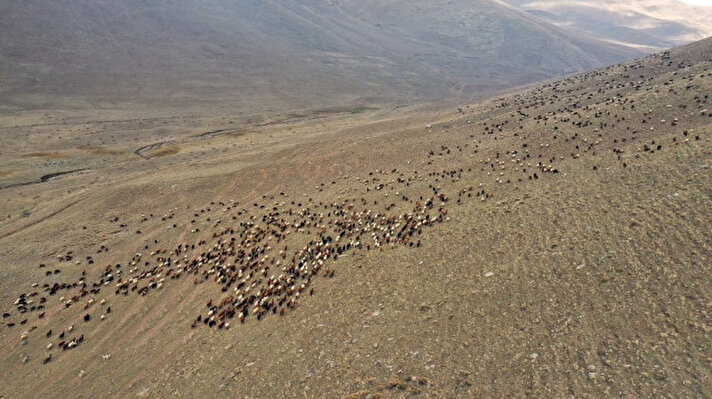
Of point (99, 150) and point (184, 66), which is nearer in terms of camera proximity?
point (99, 150)

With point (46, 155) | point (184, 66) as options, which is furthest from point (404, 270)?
point (184, 66)

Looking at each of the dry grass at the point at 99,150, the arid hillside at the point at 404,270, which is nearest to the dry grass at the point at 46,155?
the dry grass at the point at 99,150

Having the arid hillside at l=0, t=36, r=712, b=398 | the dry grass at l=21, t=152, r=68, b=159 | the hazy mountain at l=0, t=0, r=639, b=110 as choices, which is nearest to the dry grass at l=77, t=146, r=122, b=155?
the dry grass at l=21, t=152, r=68, b=159

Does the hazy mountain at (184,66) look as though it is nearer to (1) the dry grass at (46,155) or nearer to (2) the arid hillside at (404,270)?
(1) the dry grass at (46,155)

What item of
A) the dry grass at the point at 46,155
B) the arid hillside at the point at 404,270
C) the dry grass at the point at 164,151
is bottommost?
the dry grass at the point at 46,155

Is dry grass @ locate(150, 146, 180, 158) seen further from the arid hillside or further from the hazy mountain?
the hazy mountain

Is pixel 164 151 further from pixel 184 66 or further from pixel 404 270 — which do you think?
pixel 184 66

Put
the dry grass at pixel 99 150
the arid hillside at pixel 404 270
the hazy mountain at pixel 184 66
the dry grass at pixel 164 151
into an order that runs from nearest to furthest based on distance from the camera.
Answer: the arid hillside at pixel 404 270, the dry grass at pixel 164 151, the dry grass at pixel 99 150, the hazy mountain at pixel 184 66

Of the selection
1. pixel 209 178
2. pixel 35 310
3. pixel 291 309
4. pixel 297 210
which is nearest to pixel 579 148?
pixel 297 210
